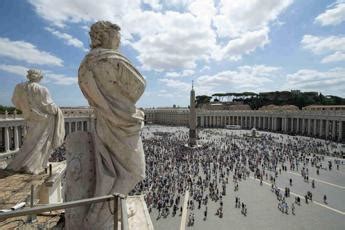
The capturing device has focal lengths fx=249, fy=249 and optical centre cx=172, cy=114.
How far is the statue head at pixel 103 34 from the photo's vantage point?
469 cm

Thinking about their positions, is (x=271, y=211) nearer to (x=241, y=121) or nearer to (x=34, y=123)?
(x=34, y=123)

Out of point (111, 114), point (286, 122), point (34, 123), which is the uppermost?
point (111, 114)

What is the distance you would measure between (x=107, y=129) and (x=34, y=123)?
609cm

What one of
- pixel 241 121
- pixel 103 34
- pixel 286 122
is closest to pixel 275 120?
pixel 286 122

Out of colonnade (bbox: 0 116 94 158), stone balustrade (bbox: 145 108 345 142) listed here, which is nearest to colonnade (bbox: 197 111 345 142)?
stone balustrade (bbox: 145 108 345 142)

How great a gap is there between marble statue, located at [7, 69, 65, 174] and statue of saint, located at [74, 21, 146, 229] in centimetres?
559

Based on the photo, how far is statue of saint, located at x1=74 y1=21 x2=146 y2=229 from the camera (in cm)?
441

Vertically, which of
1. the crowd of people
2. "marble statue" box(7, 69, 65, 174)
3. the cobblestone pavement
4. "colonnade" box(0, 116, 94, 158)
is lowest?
the cobblestone pavement

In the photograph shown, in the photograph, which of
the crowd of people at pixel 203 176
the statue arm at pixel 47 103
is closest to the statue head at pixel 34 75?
the statue arm at pixel 47 103

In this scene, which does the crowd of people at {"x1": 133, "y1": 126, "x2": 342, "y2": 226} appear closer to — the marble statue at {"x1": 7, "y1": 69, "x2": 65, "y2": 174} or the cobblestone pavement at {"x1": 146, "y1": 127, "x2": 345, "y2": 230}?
the cobblestone pavement at {"x1": 146, "y1": 127, "x2": 345, "y2": 230}

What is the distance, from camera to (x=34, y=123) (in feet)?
30.3

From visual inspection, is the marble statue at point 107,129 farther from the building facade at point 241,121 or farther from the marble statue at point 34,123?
the building facade at point 241,121

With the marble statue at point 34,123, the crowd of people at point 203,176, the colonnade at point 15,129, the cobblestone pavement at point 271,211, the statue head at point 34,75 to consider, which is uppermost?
the statue head at point 34,75

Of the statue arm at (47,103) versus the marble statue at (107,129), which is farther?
the statue arm at (47,103)
